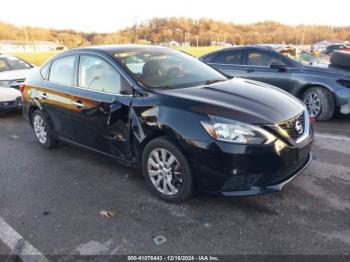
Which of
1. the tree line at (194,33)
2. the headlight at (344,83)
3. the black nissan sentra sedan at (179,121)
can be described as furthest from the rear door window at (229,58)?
the tree line at (194,33)

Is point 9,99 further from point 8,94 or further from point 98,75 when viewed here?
point 98,75

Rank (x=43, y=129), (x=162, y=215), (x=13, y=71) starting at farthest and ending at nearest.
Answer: (x=13, y=71) < (x=43, y=129) < (x=162, y=215)

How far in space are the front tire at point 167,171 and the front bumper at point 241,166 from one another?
0.39ft

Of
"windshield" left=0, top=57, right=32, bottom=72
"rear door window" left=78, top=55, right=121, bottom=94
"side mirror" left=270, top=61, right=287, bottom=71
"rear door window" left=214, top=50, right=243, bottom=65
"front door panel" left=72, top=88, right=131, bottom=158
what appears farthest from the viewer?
"windshield" left=0, top=57, right=32, bottom=72

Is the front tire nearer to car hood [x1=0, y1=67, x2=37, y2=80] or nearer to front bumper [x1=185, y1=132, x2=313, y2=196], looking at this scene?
front bumper [x1=185, y1=132, x2=313, y2=196]

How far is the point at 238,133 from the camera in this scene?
2.96 metres

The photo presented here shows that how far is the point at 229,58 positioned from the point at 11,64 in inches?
230

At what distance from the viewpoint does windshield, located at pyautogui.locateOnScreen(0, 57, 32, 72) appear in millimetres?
9039

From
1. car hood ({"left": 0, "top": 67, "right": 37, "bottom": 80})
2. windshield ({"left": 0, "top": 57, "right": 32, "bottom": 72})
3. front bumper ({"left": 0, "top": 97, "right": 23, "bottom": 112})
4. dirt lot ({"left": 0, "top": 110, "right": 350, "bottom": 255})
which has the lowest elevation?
dirt lot ({"left": 0, "top": 110, "right": 350, "bottom": 255})

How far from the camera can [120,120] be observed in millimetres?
3752

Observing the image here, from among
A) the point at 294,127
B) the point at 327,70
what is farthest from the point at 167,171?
the point at 327,70

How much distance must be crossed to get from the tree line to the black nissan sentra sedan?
243 ft

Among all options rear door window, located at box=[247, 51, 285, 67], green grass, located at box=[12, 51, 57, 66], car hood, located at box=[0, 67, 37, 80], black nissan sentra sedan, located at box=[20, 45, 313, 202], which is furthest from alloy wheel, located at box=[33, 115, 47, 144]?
green grass, located at box=[12, 51, 57, 66]

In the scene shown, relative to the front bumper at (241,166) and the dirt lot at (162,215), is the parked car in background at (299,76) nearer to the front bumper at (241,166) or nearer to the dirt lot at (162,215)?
the dirt lot at (162,215)
